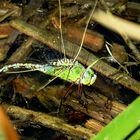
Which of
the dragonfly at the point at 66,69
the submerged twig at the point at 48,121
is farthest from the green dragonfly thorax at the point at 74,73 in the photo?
the submerged twig at the point at 48,121

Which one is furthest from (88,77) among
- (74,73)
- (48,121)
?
(48,121)

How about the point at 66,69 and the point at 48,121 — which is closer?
the point at 48,121

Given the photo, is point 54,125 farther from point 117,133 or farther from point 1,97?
point 117,133

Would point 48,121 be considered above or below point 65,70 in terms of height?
below

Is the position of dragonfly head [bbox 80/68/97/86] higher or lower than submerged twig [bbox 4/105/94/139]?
higher

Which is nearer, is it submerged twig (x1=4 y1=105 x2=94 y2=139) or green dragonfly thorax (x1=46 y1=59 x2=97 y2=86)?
submerged twig (x1=4 y1=105 x2=94 y2=139)

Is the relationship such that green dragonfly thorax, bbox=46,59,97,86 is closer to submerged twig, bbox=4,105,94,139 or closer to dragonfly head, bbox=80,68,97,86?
dragonfly head, bbox=80,68,97,86

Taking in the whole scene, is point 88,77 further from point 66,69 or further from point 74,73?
point 66,69

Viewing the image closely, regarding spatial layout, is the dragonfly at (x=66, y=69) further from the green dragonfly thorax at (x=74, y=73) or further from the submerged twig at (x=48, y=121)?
the submerged twig at (x=48, y=121)

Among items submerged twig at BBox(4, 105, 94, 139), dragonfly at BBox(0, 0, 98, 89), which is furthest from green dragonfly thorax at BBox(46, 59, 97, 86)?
submerged twig at BBox(4, 105, 94, 139)
